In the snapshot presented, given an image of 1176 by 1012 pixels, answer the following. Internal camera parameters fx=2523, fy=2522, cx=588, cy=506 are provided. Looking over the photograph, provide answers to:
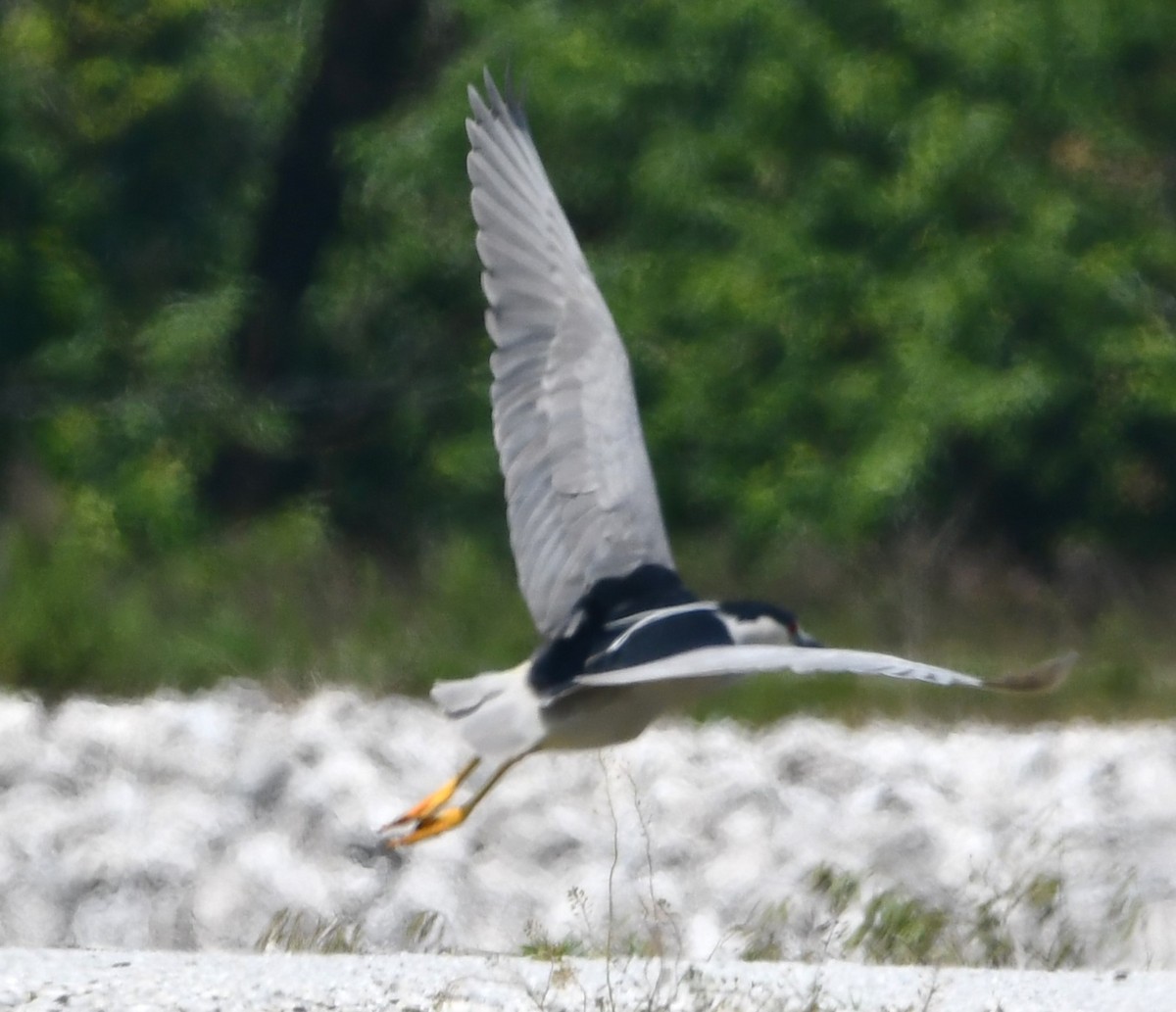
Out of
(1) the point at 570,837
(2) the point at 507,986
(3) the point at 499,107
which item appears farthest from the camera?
(1) the point at 570,837

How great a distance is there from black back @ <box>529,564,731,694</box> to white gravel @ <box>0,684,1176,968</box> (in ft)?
0.92

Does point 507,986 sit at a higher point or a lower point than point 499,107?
lower

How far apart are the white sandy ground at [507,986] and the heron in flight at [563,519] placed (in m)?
0.80

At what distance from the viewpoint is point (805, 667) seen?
4621mm

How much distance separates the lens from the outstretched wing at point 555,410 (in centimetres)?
597

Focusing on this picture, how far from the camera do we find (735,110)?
1664cm

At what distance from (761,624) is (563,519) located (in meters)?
0.54

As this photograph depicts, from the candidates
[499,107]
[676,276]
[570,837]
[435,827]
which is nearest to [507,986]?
[435,827]

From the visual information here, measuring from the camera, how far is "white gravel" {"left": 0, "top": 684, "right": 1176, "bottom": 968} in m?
6.39

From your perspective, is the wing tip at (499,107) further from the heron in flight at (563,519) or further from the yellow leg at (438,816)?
the yellow leg at (438,816)

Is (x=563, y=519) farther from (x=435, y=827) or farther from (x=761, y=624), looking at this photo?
(x=435, y=827)

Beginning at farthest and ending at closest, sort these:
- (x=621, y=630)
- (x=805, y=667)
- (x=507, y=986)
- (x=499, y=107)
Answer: (x=499, y=107) → (x=621, y=630) → (x=805, y=667) → (x=507, y=986)

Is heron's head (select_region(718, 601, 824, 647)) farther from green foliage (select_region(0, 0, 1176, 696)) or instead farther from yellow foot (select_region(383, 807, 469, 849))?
green foliage (select_region(0, 0, 1176, 696))

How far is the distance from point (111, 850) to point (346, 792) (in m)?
0.93
